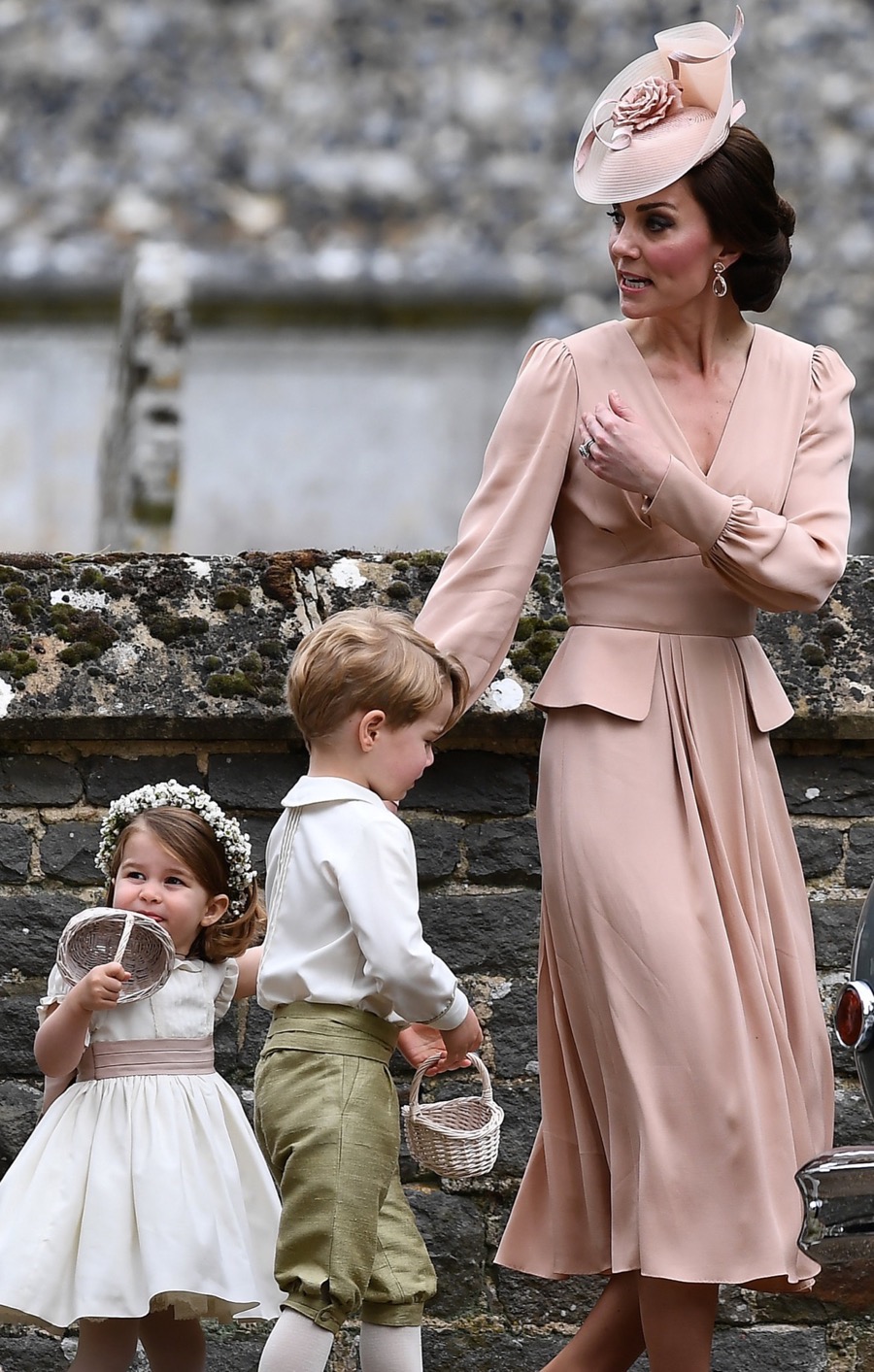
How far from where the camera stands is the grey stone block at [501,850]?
389cm

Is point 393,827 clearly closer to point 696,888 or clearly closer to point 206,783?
point 696,888

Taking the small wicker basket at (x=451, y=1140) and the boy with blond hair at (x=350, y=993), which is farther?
the small wicker basket at (x=451, y=1140)

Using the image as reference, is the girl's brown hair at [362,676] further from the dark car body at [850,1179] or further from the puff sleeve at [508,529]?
the dark car body at [850,1179]

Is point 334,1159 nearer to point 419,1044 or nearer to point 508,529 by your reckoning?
point 419,1044

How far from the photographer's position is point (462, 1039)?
3035mm

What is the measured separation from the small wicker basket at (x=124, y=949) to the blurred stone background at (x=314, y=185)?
11.8m

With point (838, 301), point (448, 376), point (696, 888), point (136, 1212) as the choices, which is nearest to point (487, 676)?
point (696, 888)

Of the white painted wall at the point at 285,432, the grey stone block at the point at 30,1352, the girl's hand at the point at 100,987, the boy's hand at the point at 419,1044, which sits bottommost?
the grey stone block at the point at 30,1352

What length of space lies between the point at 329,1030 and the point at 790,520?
41.7 inches

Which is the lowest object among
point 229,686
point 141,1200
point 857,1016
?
point 141,1200

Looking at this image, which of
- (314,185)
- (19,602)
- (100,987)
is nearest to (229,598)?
(19,602)

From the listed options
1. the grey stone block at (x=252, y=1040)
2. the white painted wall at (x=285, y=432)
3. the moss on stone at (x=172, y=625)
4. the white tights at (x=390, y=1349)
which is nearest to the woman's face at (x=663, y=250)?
the moss on stone at (x=172, y=625)

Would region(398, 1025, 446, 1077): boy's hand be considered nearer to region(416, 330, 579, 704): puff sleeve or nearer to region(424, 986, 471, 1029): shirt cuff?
region(424, 986, 471, 1029): shirt cuff

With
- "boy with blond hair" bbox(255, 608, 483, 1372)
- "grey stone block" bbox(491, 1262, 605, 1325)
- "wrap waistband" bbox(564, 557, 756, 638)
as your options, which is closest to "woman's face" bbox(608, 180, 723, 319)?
"wrap waistband" bbox(564, 557, 756, 638)
